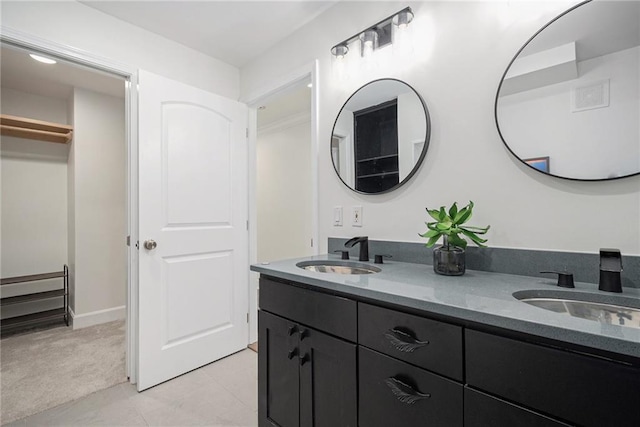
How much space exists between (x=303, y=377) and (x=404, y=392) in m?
0.47

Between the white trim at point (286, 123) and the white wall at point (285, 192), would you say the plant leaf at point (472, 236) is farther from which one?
the white trim at point (286, 123)

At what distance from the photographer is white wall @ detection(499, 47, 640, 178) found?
3.14ft

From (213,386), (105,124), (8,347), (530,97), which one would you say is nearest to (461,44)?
(530,97)

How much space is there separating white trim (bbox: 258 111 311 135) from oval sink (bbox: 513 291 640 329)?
332 centimetres

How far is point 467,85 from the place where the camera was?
132cm

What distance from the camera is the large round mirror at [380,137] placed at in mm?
1504

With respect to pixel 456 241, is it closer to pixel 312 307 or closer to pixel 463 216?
pixel 463 216

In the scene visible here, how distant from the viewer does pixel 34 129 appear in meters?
2.93

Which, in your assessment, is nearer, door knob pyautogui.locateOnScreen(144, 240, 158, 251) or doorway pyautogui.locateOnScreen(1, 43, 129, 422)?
door knob pyautogui.locateOnScreen(144, 240, 158, 251)

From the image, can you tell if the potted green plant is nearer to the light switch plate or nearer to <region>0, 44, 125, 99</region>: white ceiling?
the light switch plate

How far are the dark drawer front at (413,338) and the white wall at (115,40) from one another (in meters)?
2.28

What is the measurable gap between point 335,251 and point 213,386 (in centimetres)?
123

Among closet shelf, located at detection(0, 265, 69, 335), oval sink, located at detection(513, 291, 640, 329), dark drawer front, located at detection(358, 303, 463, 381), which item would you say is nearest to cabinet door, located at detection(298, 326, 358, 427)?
dark drawer front, located at detection(358, 303, 463, 381)

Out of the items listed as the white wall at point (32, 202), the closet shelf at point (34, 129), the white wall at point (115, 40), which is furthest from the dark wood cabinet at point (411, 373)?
the white wall at point (32, 202)
